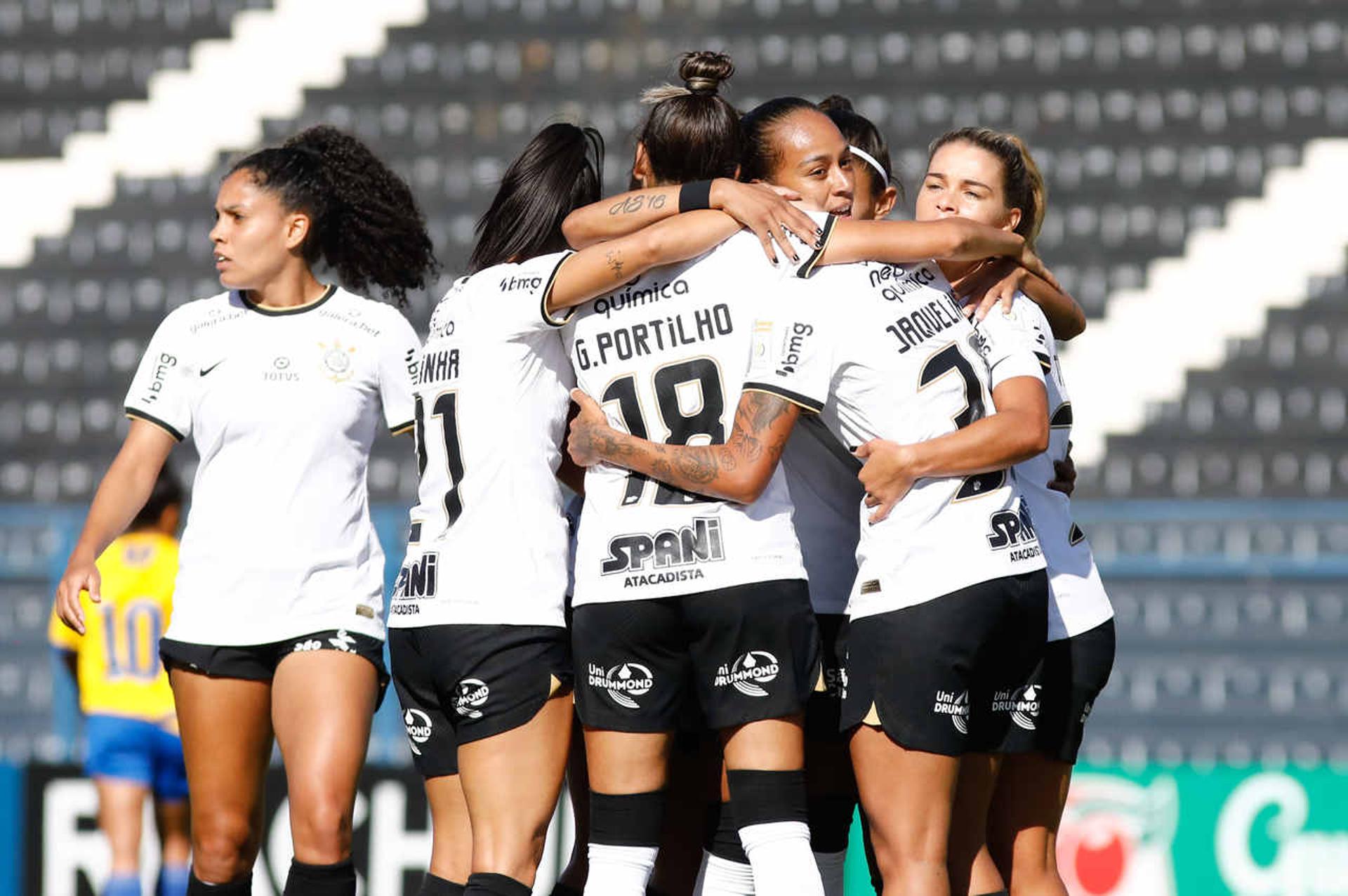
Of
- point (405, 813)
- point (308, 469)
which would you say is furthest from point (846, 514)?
point (405, 813)

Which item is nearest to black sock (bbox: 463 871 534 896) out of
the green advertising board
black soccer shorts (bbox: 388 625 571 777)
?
black soccer shorts (bbox: 388 625 571 777)

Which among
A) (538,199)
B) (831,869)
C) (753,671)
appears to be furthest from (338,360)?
(831,869)

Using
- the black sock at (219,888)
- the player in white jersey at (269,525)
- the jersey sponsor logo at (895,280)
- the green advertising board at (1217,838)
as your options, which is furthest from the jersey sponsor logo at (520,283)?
the green advertising board at (1217,838)

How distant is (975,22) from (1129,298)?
1991mm

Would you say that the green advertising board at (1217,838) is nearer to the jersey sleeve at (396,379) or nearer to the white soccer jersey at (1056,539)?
the white soccer jersey at (1056,539)

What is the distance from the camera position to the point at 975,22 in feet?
34.3

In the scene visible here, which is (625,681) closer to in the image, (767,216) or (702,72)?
(767,216)

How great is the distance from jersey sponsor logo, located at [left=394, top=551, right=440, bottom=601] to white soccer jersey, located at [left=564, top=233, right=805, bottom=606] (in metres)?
0.31

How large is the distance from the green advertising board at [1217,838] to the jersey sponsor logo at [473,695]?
267cm

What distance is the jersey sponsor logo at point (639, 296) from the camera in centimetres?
331

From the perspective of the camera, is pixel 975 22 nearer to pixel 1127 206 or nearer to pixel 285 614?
pixel 1127 206

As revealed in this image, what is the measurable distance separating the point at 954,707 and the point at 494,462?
101cm

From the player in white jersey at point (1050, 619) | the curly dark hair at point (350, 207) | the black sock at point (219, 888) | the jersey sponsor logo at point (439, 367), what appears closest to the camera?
the jersey sponsor logo at point (439, 367)

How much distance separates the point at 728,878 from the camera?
137 inches
